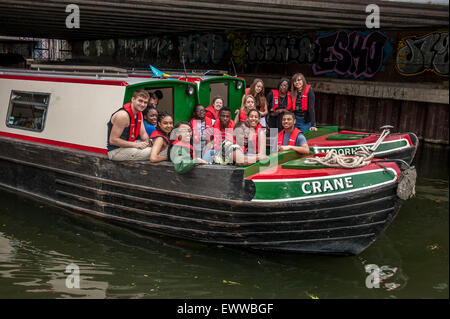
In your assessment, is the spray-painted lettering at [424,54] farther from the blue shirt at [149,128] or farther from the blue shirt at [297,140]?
the blue shirt at [149,128]

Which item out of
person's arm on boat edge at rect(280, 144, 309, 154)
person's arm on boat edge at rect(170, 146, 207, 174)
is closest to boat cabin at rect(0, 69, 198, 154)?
person's arm on boat edge at rect(170, 146, 207, 174)

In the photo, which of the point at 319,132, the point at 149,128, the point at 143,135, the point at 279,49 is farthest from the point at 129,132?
the point at 279,49

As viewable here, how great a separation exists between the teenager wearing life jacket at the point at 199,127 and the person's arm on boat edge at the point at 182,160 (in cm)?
45

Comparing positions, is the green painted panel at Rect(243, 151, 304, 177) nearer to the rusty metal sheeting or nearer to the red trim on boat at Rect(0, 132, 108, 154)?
the red trim on boat at Rect(0, 132, 108, 154)

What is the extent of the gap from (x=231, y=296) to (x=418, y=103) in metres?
9.99

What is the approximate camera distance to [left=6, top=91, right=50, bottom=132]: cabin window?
23.8 ft

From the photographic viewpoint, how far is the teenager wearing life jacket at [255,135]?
5.75 m

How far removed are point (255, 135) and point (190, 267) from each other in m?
1.85

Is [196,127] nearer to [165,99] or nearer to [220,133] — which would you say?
[220,133]

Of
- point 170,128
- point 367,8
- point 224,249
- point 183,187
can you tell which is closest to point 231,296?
point 224,249

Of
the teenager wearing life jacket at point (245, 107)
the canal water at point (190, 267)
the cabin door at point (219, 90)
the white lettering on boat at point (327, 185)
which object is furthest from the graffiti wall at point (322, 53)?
Result: the white lettering on boat at point (327, 185)

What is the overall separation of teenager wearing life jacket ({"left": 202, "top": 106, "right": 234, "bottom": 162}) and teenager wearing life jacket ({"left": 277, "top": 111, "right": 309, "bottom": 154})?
28.0 inches

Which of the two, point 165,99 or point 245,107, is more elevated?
point 165,99

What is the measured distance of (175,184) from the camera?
18.4ft
